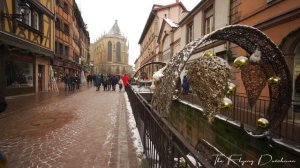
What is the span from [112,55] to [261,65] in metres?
78.8

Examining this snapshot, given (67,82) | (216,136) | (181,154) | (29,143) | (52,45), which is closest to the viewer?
(181,154)

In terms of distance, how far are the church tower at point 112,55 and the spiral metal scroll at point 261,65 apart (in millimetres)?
76219

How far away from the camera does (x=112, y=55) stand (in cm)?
8269

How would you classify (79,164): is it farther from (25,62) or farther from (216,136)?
(25,62)

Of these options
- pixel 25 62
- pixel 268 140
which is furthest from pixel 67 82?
pixel 268 140

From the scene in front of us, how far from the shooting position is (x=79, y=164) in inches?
190

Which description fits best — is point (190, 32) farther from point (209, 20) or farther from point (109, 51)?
point (109, 51)

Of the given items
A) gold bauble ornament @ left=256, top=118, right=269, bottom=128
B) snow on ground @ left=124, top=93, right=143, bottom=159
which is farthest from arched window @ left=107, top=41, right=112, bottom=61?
gold bauble ornament @ left=256, top=118, right=269, bottom=128

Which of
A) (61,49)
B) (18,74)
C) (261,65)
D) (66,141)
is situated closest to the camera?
(261,65)

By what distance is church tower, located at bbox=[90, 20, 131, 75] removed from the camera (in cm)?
8175

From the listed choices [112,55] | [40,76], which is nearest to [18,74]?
[40,76]

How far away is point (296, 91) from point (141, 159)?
6.00 metres

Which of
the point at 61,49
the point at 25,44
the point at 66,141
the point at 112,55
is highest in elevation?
the point at 112,55

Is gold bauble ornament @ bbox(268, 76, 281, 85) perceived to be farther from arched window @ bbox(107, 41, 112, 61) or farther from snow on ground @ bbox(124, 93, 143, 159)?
arched window @ bbox(107, 41, 112, 61)
